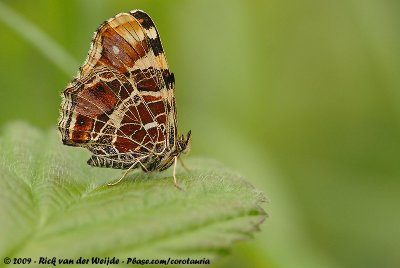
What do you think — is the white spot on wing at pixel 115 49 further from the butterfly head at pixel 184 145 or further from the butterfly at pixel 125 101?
the butterfly head at pixel 184 145

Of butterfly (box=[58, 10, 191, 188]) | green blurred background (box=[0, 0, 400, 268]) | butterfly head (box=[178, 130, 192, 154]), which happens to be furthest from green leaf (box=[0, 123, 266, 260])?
green blurred background (box=[0, 0, 400, 268])

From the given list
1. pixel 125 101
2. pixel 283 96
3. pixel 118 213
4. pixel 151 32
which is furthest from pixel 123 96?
pixel 283 96

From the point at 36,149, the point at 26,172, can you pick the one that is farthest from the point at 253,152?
the point at 26,172

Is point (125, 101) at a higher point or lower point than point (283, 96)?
higher

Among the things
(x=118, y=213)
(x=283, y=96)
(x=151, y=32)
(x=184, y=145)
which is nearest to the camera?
(x=118, y=213)

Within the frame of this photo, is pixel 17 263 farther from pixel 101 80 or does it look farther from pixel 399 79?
pixel 399 79

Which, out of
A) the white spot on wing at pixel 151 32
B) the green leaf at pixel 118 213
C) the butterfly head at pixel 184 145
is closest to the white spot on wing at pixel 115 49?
the white spot on wing at pixel 151 32

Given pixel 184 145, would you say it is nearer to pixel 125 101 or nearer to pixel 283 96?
pixel 125 101
